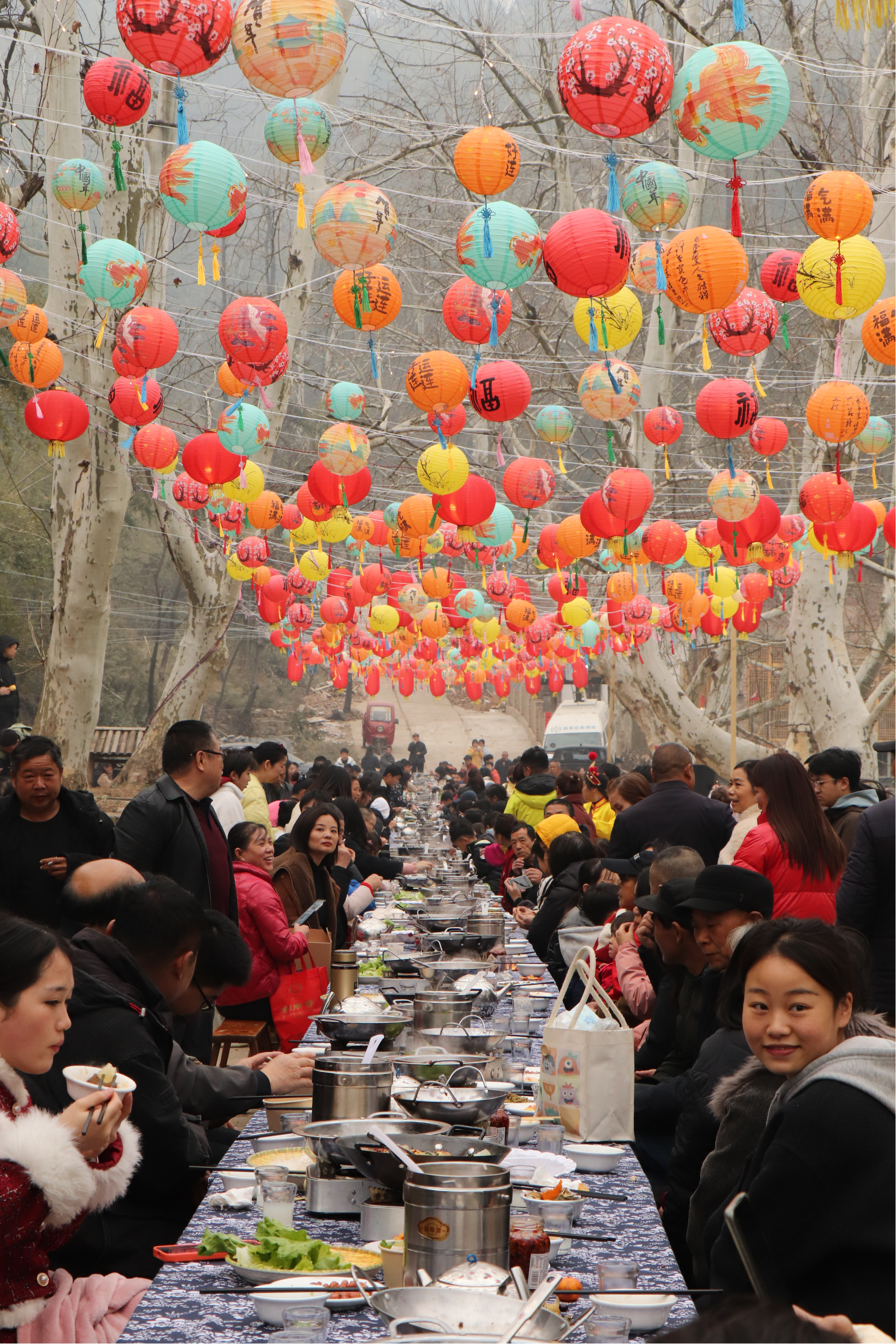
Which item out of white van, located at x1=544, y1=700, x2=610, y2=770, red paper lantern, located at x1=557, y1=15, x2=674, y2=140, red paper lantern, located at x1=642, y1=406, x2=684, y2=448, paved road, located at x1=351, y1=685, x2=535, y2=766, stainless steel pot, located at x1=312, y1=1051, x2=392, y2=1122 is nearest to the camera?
stainless steel pot, located at x1=312, y1=1051, x2=392, y2=1122

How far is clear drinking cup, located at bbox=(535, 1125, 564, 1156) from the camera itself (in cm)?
327

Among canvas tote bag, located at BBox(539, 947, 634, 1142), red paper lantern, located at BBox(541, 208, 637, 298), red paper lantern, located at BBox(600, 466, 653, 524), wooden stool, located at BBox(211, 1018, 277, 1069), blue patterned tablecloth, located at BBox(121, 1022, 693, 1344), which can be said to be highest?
red paper lantern, located at BBox(541, 208, 637, 298)

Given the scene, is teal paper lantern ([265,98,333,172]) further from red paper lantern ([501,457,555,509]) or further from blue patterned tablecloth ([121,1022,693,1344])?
blue patterned tablecloth ([121,1022,693,1344])

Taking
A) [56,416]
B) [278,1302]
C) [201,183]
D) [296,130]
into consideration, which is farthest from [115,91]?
[278,1302]

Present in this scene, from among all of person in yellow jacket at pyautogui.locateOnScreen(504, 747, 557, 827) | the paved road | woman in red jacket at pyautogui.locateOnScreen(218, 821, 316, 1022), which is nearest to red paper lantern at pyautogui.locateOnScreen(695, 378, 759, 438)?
person in yellow jacket at pyautogui.locateOnScreen(504, 747, 557, 827)

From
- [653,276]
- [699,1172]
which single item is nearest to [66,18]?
[653,276]

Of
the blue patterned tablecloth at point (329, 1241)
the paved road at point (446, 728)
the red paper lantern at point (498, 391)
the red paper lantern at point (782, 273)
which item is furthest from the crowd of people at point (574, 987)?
the paved road at point (446, 728)

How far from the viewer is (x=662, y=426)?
11.6m

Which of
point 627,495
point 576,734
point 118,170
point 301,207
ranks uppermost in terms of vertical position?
point 118,170

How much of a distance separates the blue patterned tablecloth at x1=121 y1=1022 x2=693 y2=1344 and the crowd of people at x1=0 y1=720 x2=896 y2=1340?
126 mm

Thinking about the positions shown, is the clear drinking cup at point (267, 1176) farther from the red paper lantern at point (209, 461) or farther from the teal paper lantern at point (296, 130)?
the red paper lantern at point (209, 461)

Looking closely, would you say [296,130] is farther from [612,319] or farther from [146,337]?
[612,319]

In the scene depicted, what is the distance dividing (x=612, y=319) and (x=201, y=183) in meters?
2.90

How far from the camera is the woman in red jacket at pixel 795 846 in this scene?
6133 mm
